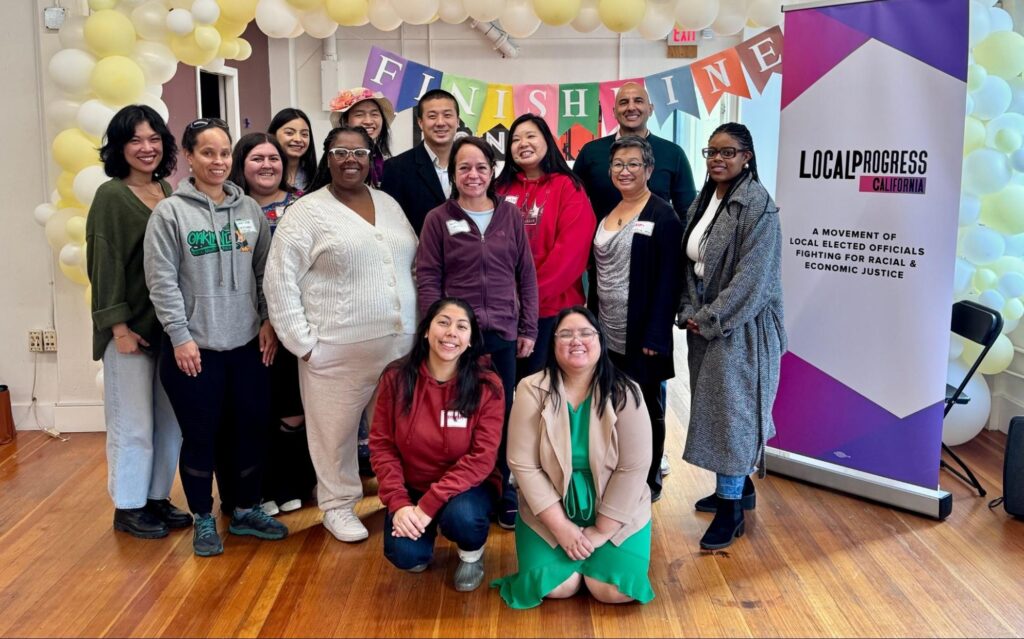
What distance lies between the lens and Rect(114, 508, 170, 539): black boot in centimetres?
306

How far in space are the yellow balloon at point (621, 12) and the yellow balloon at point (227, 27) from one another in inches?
61.0

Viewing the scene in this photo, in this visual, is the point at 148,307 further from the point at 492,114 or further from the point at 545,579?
the point at 492,114

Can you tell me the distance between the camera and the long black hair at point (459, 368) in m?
2.73

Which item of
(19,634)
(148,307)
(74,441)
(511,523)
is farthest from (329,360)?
(74,441)

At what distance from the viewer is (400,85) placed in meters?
3.94

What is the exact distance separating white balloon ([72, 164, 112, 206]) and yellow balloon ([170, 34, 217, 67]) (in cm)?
60

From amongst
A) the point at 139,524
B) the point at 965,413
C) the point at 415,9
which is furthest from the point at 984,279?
the point at 139,524

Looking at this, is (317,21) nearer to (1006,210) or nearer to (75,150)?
(75,150)

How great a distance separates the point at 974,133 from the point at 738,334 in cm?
159

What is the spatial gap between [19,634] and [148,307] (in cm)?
102

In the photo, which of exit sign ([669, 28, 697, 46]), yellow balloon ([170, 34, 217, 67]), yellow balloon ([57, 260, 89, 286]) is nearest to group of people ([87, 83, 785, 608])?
yellow balloon ([170, 34, 217, 67])

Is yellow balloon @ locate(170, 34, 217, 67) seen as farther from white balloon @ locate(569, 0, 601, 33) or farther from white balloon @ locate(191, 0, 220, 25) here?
white balloon @ locate(569, 0, 601, 33)

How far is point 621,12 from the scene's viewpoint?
3.77m

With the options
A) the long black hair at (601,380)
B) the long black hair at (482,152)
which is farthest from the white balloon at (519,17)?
the long black hair at (601,380)
